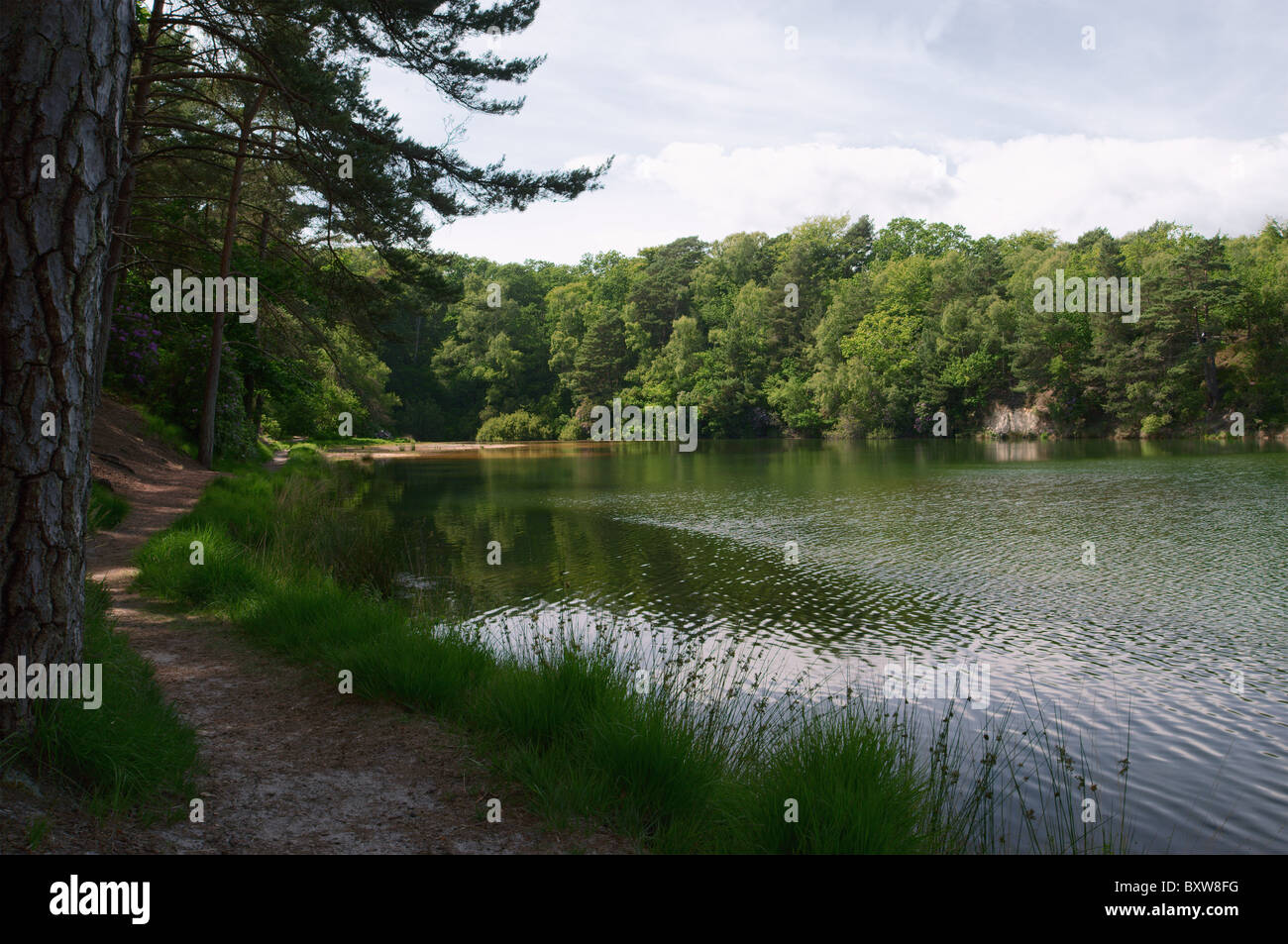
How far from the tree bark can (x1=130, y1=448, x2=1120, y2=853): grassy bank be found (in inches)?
439

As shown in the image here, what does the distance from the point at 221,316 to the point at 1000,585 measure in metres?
16.5

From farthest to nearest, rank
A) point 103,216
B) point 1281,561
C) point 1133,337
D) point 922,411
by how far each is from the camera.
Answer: point 922,411
point 1133,337
point 1281,561
point 103,216

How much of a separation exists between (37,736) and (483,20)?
33.8 ft

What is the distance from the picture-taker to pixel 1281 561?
42.8 ft

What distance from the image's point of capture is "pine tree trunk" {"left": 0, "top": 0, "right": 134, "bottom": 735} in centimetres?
337

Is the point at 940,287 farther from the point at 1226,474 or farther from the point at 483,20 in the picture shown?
the point at 483,20

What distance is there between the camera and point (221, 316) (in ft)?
60.8

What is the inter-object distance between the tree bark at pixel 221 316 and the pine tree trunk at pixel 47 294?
43.8 ft

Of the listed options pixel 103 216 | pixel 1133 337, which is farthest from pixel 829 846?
pixel 1133 337
